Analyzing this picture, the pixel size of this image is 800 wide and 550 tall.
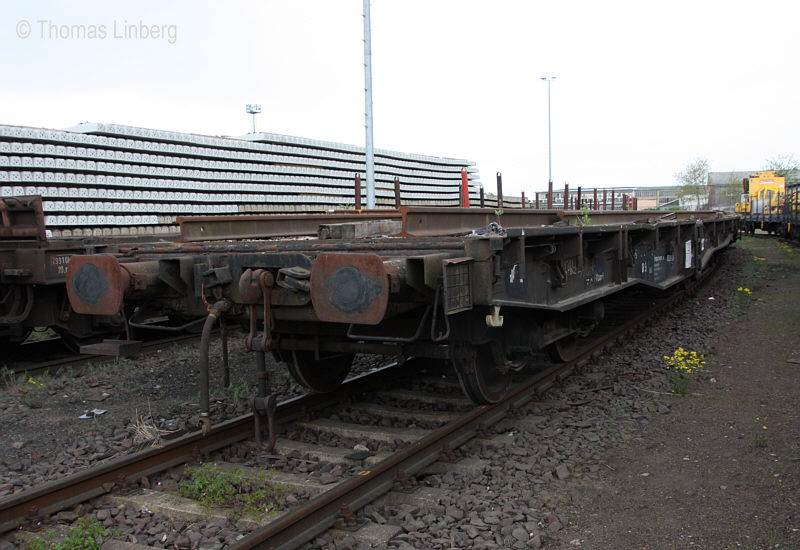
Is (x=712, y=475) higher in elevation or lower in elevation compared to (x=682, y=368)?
lower

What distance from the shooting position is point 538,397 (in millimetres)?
5676

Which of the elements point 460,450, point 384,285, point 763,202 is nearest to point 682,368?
point 460,450

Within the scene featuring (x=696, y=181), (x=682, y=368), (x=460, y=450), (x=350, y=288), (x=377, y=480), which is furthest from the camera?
(x=696, y=181)

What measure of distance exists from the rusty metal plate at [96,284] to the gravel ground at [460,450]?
1.07 metres

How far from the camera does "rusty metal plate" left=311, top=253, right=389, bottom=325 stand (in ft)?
11.6

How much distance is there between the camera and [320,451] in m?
4.48

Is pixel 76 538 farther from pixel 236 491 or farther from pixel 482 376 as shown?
pixel 482 376

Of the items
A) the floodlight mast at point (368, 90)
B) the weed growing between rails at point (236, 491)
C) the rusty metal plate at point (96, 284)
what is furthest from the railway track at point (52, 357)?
the floodlight mast at point (368, 90)

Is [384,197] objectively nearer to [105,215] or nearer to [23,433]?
[105,215]

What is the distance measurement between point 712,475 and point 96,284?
4212mm

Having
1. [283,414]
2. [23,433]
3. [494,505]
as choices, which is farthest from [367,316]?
[23,433]

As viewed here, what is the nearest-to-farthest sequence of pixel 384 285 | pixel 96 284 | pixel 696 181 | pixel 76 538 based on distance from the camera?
pixel 76 538 < pixel 384 285 < pixel 96 284 < pixel 696 181

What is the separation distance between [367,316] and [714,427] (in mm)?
3010

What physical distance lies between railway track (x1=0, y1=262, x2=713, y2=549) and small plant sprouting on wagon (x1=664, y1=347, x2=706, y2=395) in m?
0.96
